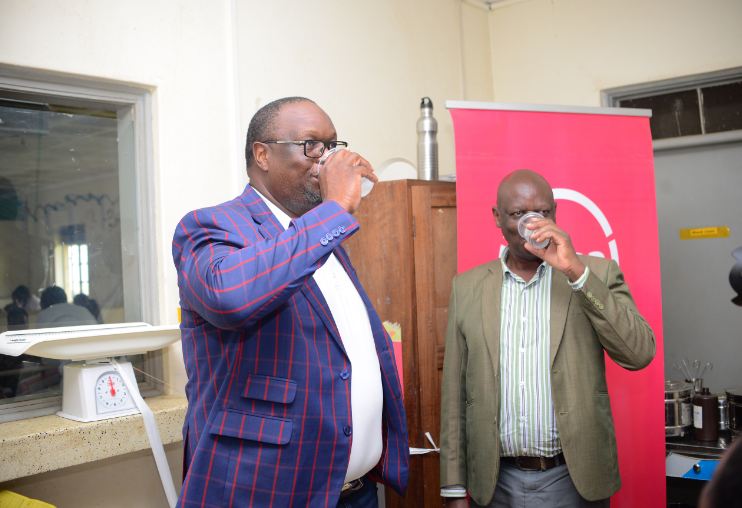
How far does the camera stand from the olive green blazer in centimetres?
202

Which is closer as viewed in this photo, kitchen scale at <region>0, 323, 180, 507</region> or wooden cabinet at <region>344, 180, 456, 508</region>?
kitchen scale at <region>0, 323, 180, 507</region>

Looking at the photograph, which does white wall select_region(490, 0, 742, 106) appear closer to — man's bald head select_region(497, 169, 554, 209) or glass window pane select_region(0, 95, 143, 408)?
man's bald head select_region(497, 169, 554, 209)

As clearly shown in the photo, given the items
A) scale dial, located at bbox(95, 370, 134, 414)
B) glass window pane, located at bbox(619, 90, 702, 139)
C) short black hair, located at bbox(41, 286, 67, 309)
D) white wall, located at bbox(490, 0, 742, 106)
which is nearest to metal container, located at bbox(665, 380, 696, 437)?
glass window pane, located at bbox(619, 90, 702, 139)

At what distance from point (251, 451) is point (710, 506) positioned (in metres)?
1.01

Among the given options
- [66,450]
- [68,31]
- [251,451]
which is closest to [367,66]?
[68,31]

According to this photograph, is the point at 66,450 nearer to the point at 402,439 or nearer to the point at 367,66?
the point at 402,439

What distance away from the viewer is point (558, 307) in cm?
213

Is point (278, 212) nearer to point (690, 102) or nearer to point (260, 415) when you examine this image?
point (260, 415)

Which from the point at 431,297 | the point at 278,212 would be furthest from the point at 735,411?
the point at 278,212

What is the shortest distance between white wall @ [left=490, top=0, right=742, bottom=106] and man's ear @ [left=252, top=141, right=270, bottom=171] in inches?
125

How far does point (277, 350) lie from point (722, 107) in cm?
347

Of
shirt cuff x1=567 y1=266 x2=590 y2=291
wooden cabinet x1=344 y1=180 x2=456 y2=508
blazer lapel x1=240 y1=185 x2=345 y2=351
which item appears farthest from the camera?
wooden cabinet x1=344 y1=180 x2=456 y2=508

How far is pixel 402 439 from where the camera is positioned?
169cm

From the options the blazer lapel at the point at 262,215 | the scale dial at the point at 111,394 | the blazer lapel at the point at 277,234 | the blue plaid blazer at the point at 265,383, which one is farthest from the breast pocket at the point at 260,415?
the scale dial at the point at 111,394
